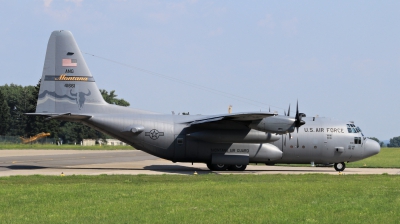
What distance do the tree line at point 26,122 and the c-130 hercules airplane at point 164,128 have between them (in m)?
74.4

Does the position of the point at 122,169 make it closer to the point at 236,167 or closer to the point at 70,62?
the point at 236,167

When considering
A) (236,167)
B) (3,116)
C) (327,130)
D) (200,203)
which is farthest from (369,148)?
(3,116)

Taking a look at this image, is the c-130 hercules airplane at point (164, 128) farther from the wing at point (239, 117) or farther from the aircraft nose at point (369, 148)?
the aircraft nose at point (369, 148)

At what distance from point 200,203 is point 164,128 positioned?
14984 millimetres

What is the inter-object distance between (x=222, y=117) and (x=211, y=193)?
1075cm

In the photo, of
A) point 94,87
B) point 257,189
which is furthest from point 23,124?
point 257,189

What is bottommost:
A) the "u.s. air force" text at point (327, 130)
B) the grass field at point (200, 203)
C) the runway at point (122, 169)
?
the grass field at point (200, 203)

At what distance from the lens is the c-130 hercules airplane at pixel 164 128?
29.5 meters

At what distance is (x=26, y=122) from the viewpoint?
110 m

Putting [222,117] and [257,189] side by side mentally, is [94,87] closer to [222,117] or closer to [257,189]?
[222,117]

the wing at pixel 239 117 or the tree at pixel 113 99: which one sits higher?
the tree at pixel 113 99

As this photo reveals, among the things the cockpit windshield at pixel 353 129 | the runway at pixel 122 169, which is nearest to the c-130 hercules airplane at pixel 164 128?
the runway at pixel 122 169

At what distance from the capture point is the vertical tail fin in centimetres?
2977

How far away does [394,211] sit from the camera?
1377cm
